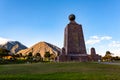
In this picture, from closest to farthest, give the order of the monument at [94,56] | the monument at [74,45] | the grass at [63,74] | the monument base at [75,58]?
1. the grass at [63,74]
2. the monument base at [75,58]
3. the monument at [74,45]
4. the monument at [94,56]

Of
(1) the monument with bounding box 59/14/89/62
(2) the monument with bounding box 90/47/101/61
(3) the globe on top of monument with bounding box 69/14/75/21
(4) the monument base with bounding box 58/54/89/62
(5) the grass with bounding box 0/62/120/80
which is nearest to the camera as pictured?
(5) the grass with bounding box 0/62/120/80

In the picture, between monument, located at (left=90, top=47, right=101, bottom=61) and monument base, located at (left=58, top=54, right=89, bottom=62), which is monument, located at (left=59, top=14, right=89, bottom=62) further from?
monument, located at (left=90, top=47, right=101, bottom=61)

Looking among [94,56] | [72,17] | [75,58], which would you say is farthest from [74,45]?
[72,17]

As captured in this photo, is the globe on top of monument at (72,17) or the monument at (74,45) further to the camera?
the globe on top of monument at (72,17)

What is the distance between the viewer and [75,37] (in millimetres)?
65000

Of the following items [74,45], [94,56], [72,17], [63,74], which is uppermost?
[72,17]

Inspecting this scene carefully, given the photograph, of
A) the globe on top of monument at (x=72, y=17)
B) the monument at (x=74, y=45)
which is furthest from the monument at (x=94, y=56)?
the globe on top of monument at (x=72, y=17)

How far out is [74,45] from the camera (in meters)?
63.9

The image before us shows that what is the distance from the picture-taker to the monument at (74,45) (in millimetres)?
61362

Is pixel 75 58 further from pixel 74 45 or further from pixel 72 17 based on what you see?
pixel 72 17

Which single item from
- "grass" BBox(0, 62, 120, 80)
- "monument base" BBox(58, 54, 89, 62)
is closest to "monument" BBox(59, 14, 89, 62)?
"monument base" BBox(58, 54, 89, 62)

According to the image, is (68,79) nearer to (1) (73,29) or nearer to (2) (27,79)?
(2) (27,79)

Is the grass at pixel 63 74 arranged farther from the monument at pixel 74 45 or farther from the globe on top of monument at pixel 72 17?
the globe on top of monument at pixel 72 17

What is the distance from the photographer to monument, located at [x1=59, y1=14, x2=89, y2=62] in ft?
201
